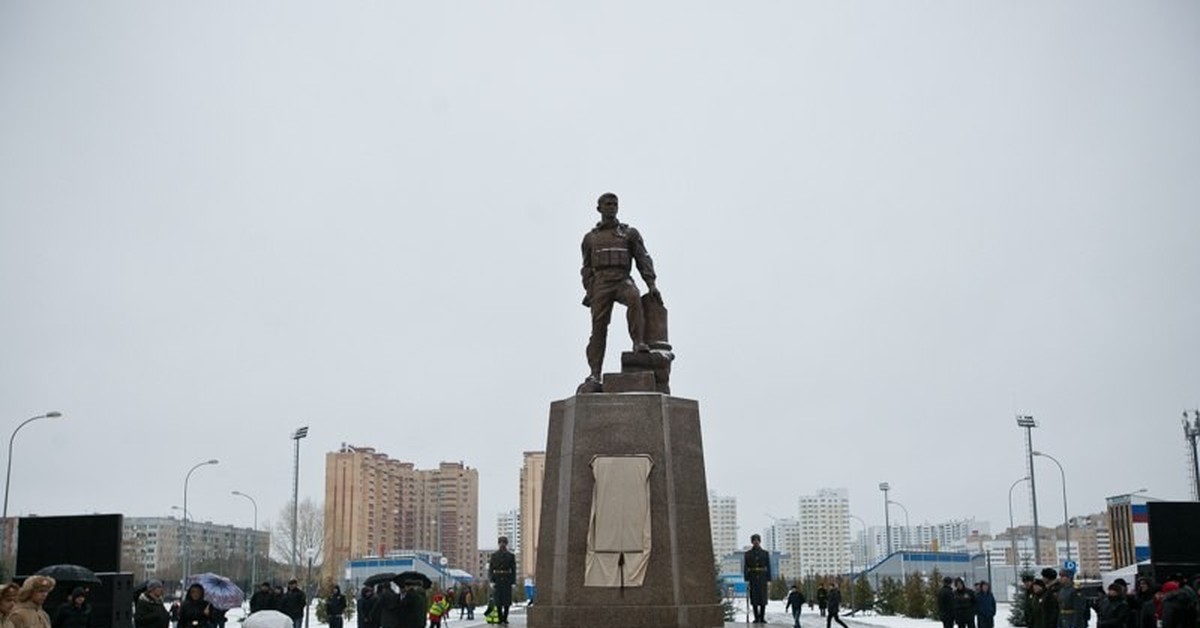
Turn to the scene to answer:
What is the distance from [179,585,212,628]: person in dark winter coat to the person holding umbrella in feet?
12.8

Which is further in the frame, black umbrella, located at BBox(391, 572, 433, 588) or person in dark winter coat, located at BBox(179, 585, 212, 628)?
black umbrella, located at BBox(391, 572, 433, 588)

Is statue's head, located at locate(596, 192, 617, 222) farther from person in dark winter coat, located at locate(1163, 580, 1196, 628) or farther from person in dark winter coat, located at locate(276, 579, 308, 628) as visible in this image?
person in dark winter coat, located at locate(276, 579, 308, 628)

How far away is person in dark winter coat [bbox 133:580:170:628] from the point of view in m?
14.1

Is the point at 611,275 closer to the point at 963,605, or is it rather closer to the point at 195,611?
the point at 195,611

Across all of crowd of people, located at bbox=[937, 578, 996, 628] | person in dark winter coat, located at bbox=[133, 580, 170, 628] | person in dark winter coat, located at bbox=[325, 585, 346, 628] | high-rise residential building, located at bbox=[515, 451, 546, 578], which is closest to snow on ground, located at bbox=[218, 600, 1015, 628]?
person in dark winter coat, located at bbox=[325, 585, 346, 628]

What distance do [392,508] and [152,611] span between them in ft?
302

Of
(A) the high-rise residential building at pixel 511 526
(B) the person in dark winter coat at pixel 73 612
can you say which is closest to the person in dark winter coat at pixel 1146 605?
(B) the person in dark winter coat at pixel 73 612

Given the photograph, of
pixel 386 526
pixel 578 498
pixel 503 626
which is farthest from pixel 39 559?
pixel 386 526

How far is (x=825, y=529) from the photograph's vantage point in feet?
541

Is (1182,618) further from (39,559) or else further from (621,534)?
(39,559)

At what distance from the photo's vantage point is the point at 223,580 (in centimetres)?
2291

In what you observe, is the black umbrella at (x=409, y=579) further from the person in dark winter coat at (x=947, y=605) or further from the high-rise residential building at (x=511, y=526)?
the high-rise residential building at (x=511, y=526)

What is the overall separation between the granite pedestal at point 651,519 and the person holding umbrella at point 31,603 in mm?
5633

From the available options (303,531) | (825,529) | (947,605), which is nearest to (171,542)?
(303,531)
